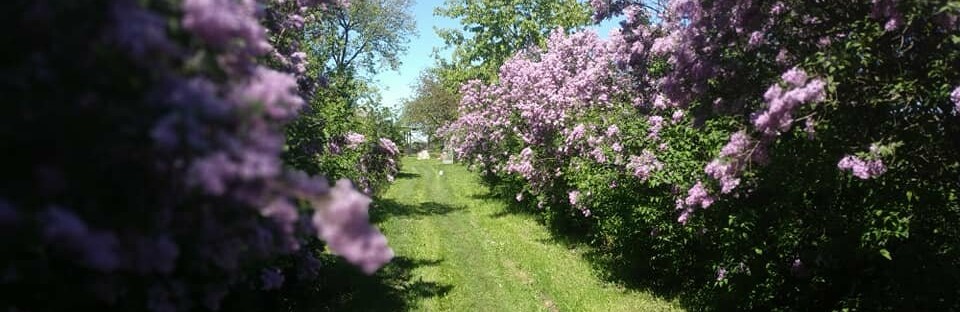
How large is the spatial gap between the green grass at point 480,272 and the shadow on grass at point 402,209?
0.22ft

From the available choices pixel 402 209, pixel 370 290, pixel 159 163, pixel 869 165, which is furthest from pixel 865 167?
pixel 402 209

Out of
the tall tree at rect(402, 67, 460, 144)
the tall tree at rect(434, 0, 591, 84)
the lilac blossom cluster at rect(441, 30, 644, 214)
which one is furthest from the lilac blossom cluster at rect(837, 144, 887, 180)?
the tall tree at rect(402, 67, 460, 144)

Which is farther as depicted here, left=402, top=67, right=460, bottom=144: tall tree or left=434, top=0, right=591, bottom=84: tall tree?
left=402, top=67, right=460, bottom=144: tall tree

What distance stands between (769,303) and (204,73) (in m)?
8.29

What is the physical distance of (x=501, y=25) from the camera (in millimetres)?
37031

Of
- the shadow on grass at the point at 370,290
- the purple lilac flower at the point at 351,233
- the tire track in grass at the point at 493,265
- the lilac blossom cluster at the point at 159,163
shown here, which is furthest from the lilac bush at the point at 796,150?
the lilac blossom cluster at the point at 159,163

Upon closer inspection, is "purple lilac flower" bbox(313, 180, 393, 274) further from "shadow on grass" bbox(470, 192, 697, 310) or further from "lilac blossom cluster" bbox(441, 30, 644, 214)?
"shadow on grass" bbox(470, 192, 697, 310)

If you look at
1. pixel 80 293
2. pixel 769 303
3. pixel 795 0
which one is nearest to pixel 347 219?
pixel 80 293

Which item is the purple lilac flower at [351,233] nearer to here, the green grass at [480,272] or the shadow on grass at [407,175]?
the green grass at [480,272]

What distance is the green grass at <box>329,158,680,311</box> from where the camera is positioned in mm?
10664

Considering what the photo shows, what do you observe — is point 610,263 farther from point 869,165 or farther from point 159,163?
point 159,163

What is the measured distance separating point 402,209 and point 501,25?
56.3 feet

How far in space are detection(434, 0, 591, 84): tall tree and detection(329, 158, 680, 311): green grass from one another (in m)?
16.7

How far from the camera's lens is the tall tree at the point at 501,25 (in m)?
36.1
